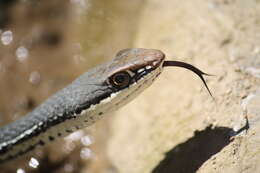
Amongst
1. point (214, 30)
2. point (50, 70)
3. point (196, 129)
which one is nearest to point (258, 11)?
point (214, 30)

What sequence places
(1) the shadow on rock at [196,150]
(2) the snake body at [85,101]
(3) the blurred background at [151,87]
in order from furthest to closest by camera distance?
(3) the blurred background at [151,87] < (2) the snake body at [85,101] < (1) the shadow on rock at [196,150]

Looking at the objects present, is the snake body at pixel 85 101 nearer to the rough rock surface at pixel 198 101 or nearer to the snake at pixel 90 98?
the snake at pixel 90 98

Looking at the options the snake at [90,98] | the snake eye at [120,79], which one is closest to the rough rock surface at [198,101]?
the snake at [90,98]

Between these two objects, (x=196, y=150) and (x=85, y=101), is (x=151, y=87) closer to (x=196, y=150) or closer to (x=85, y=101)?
(x=85, y=101)

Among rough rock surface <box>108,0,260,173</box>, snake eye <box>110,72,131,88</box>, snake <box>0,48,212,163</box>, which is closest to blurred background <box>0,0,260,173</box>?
rough rock surface <box>108,0,260,173</box>

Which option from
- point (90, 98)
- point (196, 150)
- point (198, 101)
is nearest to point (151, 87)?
point (198, 101)
